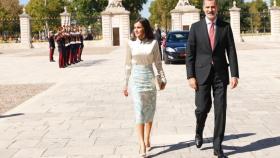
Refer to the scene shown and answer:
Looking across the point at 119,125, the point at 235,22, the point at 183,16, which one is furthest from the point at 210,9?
the point at 235,22

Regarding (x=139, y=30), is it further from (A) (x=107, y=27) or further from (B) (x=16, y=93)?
(A) (x=107, y=27)

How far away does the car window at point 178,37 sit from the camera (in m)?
23.7

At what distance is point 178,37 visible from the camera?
2388 cm

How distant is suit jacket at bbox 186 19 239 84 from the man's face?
0.11m

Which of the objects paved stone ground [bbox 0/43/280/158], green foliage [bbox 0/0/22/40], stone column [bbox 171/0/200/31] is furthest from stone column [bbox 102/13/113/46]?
paved stone ground [bbox 0/43/280/158]

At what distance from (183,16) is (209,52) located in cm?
4352

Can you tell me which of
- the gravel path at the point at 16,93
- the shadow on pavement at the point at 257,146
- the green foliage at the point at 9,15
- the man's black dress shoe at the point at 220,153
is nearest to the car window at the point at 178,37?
the gravel path at the point at 16,93

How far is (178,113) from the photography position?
9.32 m

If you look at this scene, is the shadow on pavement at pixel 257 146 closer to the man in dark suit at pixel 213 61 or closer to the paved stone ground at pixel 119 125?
the paved stone ground at pixel 119 125

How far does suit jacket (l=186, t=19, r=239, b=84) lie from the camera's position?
6.08 metres

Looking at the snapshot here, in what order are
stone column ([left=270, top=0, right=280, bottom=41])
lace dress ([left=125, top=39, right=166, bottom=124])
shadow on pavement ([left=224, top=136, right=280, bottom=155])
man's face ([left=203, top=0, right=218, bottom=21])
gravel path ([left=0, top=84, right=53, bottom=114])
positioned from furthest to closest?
stone column ([left=270, top=0, right=280, bottom=41]) < gravel path ([left=0, top=84, right=53, bottom=114]) < shadow on pavement ([left=224, top=136, right=280, bottom=155]) < lace dress ([left=125, top=39, right=166, bottom=124]) < man's face ([left=203, top=0, right=218, bottom=21])

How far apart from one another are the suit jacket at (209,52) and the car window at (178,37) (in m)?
17.4

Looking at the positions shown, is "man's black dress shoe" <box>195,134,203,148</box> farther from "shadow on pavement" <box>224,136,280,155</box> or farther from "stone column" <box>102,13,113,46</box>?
"stone column" <box>102,13,113,46</box>

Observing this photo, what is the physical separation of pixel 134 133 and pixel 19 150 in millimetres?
1710
